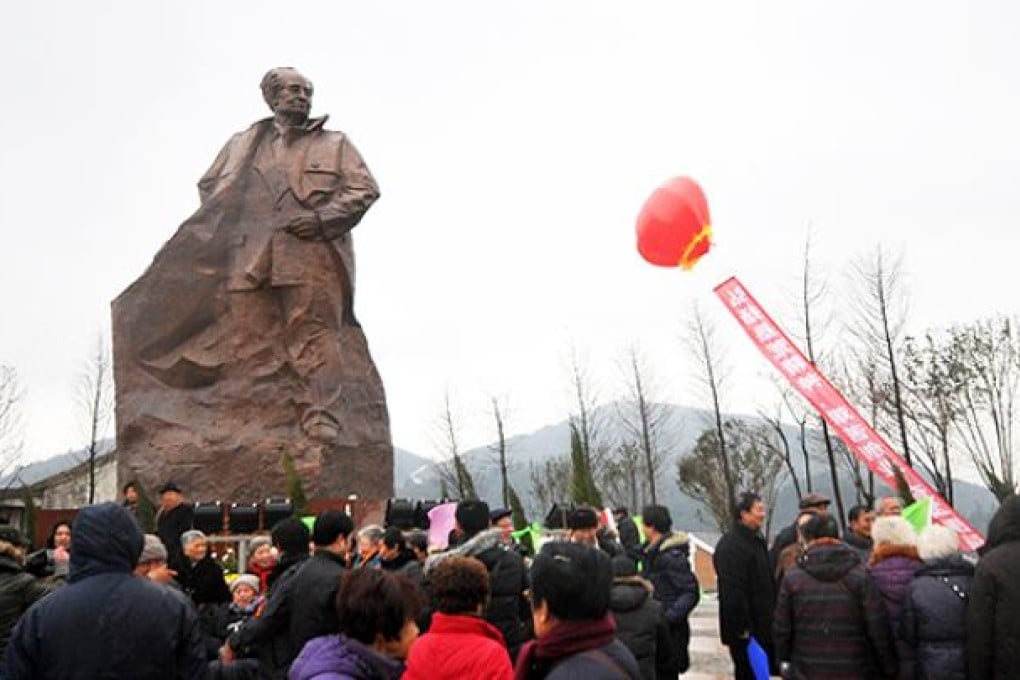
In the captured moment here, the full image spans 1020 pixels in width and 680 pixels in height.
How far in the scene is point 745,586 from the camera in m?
5.70

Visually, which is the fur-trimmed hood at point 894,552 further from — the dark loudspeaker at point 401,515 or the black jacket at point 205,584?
the dark loudspeaker at point 401,515

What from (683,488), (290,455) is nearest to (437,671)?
(290,455)

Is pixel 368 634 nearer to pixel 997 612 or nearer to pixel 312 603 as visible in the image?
pixel 312 603

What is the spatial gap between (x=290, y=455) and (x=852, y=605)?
7.84 m

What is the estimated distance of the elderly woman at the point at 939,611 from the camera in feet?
14.0

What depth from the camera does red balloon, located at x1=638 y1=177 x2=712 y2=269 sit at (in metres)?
9.55

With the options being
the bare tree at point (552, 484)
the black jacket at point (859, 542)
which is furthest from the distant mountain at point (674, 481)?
the black jacket at point (859, 542)

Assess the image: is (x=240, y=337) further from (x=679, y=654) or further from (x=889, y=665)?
(x=889, y=665)

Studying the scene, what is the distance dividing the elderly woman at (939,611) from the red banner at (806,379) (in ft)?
17.1

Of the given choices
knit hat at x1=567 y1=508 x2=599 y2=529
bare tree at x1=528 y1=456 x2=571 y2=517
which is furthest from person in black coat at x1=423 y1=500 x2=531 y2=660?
bare tree at x1=528 y1=456 x2=571 y2=517

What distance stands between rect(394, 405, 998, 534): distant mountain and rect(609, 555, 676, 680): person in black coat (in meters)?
21.2

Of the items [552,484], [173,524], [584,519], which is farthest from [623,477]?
[584,519]

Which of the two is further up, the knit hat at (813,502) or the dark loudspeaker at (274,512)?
the dark loudspeaker at (274,512)

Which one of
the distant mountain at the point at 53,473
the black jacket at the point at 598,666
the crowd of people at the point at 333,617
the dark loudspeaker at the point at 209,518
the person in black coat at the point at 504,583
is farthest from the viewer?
the distant mountain at the point at 53,473
